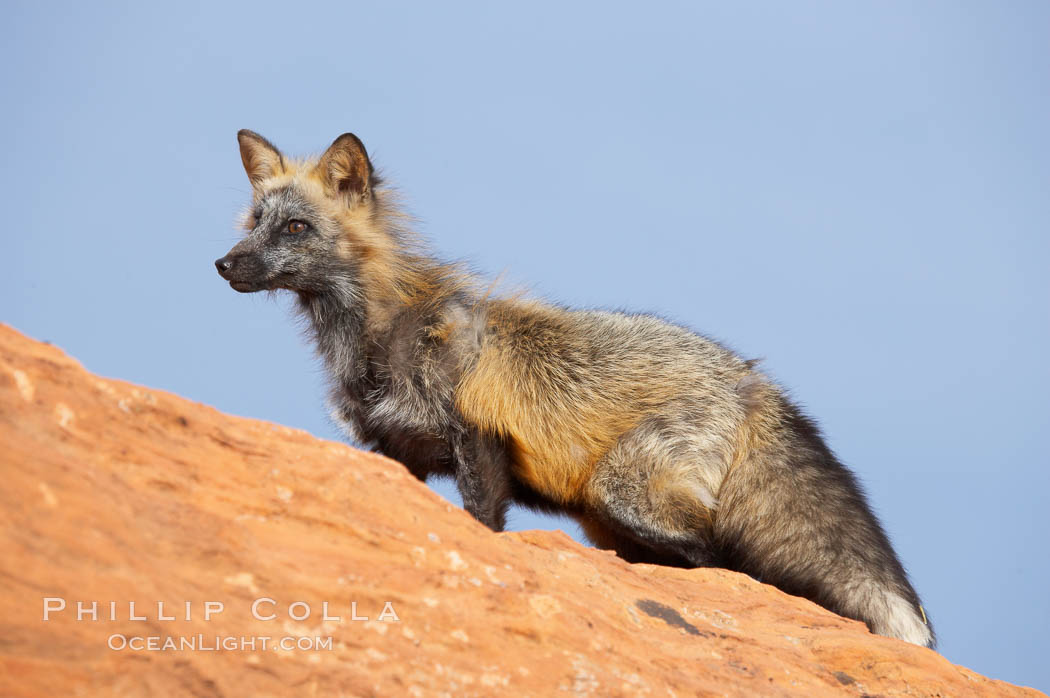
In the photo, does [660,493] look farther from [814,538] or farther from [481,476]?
[481,476]

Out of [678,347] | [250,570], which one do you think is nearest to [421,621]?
[250,570]

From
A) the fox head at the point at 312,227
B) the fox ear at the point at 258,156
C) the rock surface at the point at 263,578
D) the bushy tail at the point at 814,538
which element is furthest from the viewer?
the fox ear at the point at 258,156

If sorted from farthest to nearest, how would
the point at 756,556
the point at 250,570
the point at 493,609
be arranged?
the point at 756,556 → the point at 493,609 → the point at 250,570

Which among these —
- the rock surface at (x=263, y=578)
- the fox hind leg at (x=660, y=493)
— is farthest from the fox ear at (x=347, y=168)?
the rock surface at (x=263, y=578)

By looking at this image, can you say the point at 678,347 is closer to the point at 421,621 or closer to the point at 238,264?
the point at 238,264

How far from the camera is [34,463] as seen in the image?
3.01 meters

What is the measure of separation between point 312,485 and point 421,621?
67cm

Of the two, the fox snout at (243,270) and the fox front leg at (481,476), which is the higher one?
the fox snout at (243,270)

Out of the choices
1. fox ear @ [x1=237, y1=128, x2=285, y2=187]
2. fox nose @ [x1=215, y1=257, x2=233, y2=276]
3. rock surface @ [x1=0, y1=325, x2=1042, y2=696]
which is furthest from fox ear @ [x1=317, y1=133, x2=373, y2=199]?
rock surface @ [x1=0, y1=325, x2=1042, y2=696]

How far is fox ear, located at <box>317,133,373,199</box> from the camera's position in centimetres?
645

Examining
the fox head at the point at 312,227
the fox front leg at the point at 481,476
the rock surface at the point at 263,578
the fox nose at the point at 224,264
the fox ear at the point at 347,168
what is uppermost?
the fox ear at the point at 347,168

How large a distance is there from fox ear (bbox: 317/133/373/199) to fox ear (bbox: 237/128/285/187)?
18.1 inches

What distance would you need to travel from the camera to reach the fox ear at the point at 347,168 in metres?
6.45

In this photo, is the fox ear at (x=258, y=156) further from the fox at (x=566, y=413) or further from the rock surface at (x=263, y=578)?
the rock surface at (x=263, y=578)
